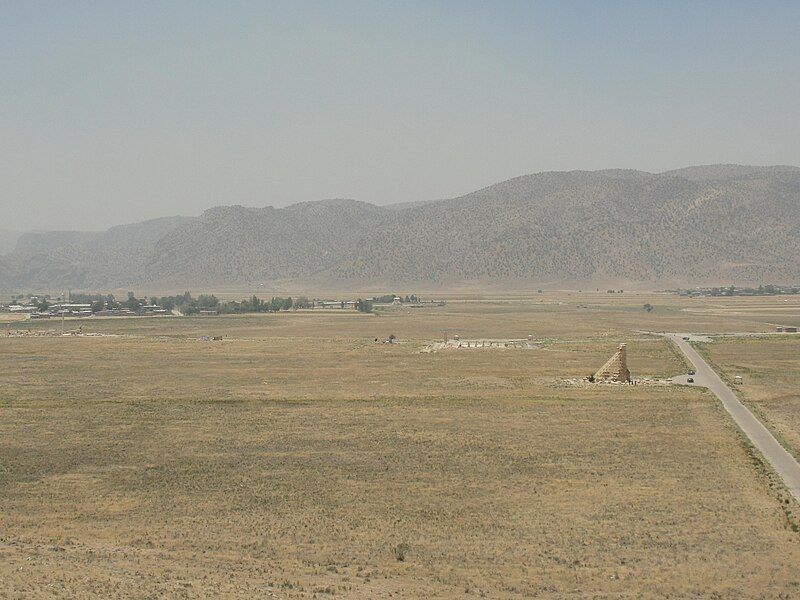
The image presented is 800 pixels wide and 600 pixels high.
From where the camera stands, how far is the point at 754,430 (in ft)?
139

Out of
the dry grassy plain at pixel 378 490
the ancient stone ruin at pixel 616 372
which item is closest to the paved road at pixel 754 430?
the dry grassy plain at pixel 378 490

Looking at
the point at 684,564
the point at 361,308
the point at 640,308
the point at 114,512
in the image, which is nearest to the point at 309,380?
the point at 114,512

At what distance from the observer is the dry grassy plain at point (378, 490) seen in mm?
22750

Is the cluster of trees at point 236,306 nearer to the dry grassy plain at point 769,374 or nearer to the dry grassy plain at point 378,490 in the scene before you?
the dry grassy plain at point 769,374

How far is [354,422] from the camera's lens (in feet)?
149

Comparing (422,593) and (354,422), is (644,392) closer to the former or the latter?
(354,422)

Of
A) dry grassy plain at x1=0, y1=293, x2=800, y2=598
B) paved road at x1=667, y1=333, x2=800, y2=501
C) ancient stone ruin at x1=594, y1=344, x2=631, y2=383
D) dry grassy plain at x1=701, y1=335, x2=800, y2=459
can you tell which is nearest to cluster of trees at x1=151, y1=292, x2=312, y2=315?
dry grassy plain at x1=701, y1=335, x2=800, y2=459

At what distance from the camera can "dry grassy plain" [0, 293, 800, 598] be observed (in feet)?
74.6

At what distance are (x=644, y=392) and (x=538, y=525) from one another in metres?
30.7

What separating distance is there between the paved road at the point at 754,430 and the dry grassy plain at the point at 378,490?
31.2 inches

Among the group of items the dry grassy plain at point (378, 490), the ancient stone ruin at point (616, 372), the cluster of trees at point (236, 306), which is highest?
the cluster of trees at point (236, 306)

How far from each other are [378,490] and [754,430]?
60.9ft

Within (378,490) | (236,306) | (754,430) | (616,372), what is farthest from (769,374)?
(236,306)

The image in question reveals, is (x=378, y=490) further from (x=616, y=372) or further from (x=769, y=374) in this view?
(x=769, y=374)
